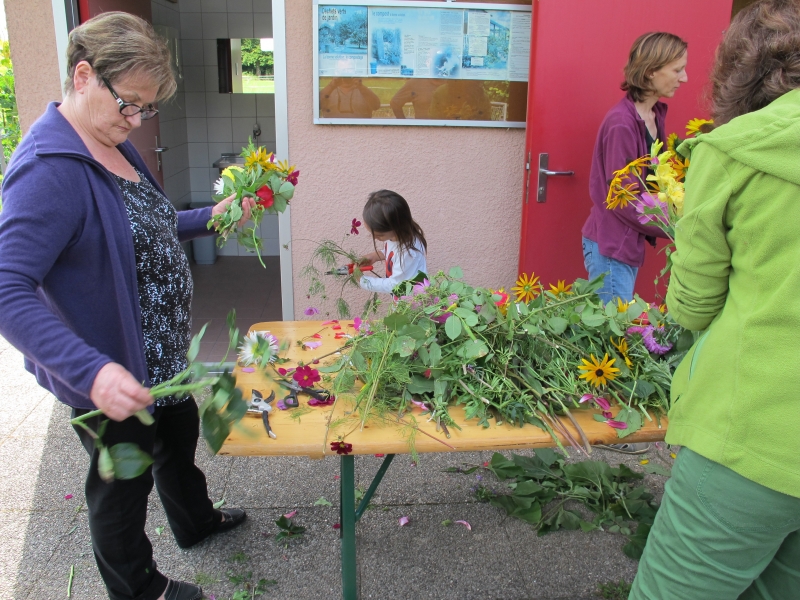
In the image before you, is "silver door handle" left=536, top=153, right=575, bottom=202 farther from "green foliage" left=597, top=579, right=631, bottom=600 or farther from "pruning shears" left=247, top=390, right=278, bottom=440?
Answer: "pruning shears" left=247, top=390, right=278, bottom=440

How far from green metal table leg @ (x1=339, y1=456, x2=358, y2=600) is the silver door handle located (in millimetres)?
2073

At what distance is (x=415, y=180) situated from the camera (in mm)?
3789

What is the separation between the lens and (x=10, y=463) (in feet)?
9.91

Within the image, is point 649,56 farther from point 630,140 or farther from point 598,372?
point 598,372

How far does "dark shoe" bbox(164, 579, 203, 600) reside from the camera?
2.08 meters

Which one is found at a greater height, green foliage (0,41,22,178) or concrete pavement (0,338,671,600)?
green foliage (0,41,22,178)

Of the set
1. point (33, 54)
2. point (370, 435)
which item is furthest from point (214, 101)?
point (370, 435)

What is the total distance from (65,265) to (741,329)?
1536 millimetres

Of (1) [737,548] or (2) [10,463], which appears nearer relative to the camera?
(1) [737,548]

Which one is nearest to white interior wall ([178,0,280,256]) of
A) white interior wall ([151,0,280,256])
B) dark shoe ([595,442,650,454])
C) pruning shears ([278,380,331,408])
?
white interior wall ([151,0,280,256])

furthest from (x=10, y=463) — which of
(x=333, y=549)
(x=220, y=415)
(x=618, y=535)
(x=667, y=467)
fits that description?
(x=667, y=467)

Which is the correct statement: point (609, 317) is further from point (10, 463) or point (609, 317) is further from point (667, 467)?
point (10, 463)

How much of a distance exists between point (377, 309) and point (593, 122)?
6.02 ft

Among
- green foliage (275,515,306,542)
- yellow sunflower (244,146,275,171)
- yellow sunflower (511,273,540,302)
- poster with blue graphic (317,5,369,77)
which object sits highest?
poster with blue graphic (317,5,369,77)
